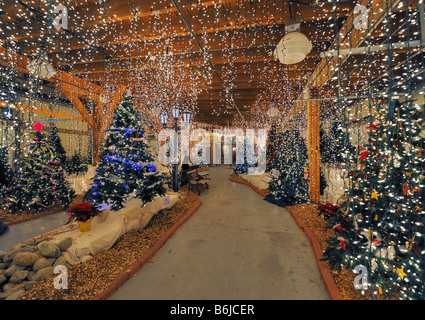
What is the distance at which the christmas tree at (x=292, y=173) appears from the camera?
20.7ft

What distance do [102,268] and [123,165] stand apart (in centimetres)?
232

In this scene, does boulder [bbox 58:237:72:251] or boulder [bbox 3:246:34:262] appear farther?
boulder [bbox 58:237:72:251]

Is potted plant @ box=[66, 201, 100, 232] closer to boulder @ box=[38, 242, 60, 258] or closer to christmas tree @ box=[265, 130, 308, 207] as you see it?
boulder @ box=[38, 242, 60, 258]

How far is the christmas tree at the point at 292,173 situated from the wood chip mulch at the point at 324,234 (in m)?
0.48

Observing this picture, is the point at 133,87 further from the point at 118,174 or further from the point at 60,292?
the point at 60,292

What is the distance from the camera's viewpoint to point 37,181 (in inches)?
216

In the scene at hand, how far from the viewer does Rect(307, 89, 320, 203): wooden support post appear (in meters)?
5.96

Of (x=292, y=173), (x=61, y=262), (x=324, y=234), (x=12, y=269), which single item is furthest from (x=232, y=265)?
(x=292, y=173)

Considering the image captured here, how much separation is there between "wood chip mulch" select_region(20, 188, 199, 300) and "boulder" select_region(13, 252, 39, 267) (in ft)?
1.49

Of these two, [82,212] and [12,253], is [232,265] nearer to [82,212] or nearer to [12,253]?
[82,212]

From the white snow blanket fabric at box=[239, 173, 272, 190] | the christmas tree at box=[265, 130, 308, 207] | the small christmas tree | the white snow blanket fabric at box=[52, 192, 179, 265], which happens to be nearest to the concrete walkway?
the white snow blanket fabric at box=[52, 192, 179, 265]
